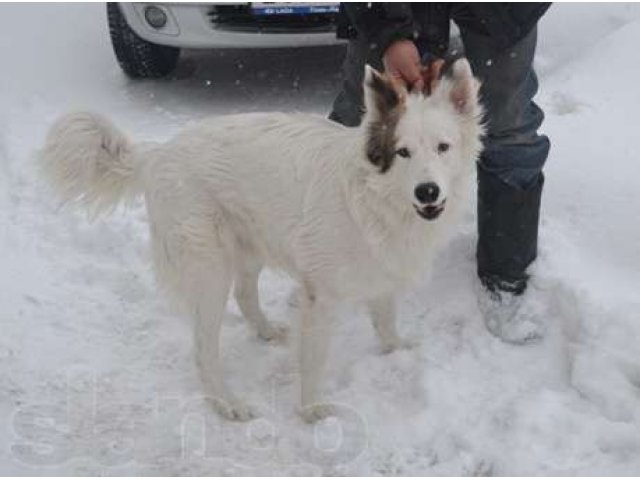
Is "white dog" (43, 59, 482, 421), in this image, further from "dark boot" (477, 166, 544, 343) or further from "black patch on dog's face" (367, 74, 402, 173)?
"dark boot" (477, 166, 544, 343)

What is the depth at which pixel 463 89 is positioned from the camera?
293 centimetres

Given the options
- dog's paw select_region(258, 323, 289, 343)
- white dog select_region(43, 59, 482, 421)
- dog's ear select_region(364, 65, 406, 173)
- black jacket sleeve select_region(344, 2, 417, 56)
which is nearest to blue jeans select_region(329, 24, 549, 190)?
black jacket sleeve select_region(344, 2, 417, 56)

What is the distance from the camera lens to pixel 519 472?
2986 millimetres

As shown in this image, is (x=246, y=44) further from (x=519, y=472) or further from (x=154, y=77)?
(x=519, y=472)

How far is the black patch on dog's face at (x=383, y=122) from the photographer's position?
9.43 feet

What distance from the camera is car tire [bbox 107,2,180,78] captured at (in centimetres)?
606

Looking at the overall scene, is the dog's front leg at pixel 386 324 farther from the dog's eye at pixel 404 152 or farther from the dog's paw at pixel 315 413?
the dog's eye at pixel 404 152

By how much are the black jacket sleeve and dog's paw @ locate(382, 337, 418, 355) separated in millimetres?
1213

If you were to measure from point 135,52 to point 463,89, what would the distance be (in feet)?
12.4

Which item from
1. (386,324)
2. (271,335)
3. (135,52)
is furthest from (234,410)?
(135,52)

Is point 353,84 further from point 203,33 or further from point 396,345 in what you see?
point 203,33

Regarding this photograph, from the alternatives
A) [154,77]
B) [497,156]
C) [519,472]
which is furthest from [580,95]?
[154,77]

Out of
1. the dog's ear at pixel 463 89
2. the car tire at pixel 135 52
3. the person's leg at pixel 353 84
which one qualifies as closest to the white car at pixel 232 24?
the car tire at pixel 135 52

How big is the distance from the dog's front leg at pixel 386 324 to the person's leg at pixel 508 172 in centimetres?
43
